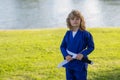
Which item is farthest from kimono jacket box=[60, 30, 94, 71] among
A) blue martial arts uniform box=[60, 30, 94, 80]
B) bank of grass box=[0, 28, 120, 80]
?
bank of grass box=[0, 28, 120, 80]

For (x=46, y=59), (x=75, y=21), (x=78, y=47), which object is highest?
(x=75, y=21)

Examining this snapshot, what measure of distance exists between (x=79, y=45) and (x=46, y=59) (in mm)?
2993

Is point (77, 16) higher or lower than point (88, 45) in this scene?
higher

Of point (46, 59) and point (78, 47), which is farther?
point (46, 59)

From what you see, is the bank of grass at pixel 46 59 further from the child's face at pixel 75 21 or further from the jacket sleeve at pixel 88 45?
the child's face at pixel 75 21

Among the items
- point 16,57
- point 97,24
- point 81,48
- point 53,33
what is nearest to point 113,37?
point 53,33

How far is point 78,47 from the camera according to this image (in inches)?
173

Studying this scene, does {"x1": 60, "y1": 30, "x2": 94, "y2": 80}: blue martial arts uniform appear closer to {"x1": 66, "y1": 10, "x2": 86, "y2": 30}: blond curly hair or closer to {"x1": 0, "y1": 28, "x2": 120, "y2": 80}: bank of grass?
{"x1": 66, "y1": 10, "x2": 86, "y2": 30}: blond curly hair

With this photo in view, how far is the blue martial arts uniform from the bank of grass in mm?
1542

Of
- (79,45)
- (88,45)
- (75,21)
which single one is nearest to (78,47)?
(79,45)

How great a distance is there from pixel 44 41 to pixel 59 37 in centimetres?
78

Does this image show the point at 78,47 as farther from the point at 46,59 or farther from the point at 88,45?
the point at 46,59

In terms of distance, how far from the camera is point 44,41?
943 cm

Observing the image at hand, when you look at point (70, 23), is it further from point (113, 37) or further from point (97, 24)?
point (97, 24)
